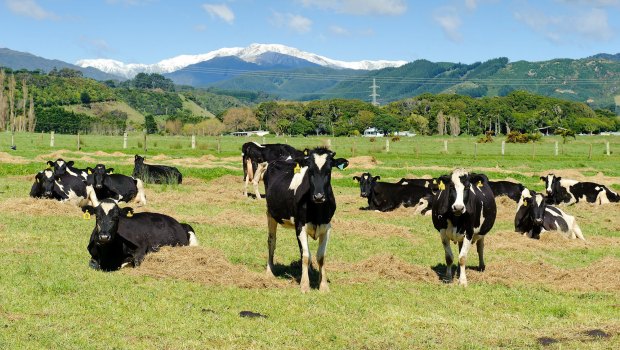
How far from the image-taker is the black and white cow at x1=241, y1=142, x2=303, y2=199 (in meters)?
29.2

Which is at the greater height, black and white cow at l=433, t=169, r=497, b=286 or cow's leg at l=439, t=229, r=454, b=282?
black and white cow at l=433, t=169, r=497, b=286

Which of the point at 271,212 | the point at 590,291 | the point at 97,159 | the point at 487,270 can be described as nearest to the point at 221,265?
the point at 271,212

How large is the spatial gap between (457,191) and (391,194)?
12.4m

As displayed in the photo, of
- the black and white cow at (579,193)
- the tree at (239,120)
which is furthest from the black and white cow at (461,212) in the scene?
the tree at (239,120)

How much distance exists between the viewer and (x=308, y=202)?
13.0 m

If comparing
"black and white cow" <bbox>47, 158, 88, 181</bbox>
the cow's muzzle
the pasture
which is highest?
the cow's muzzle

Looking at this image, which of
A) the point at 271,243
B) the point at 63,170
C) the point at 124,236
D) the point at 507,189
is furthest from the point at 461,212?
the point at 507,189

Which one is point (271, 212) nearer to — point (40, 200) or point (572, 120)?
point (40, 200)

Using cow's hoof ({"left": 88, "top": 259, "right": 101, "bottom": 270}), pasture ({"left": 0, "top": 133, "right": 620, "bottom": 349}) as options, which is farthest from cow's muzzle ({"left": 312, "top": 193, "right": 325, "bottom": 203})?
cow's hoof ({"left": 88, "top": 259, "right": 101, "bottom": 270})

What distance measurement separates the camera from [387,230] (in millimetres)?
20141

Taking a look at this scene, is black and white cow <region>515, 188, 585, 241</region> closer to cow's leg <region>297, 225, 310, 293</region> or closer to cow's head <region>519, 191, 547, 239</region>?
cow's head <region>519, 191, 547, 239</region>

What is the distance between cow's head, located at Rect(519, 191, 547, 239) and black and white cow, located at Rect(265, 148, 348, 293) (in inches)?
324

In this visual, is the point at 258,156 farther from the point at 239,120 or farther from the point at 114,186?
the point at 239,120

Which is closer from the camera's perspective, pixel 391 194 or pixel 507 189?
pixel 391 194
